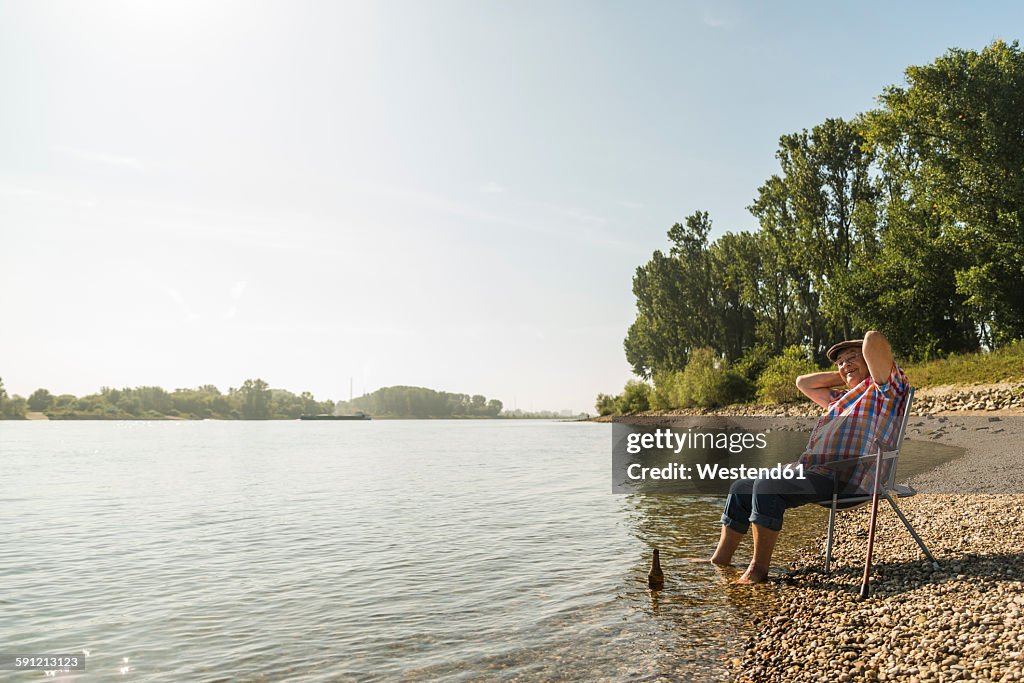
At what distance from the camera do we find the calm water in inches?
210

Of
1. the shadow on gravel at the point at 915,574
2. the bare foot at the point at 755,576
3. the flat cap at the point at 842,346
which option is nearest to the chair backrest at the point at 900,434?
the flat cap at the point at 842,346

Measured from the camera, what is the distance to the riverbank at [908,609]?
410cm

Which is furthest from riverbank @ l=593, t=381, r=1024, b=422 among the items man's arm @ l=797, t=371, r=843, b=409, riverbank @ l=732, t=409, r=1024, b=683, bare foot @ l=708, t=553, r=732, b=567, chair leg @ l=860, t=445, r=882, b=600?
chair leg @ l=860, t=445, r=882, b=600

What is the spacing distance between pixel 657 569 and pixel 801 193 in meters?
37.9

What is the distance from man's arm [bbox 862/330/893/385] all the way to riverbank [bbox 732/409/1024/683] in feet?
5.41

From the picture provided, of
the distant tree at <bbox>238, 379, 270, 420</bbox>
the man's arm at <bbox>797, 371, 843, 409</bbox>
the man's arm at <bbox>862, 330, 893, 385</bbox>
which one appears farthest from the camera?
the distant tree at <bbox>238, 379, 270, 420</bbox>

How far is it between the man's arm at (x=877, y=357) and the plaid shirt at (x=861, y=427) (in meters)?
0.07

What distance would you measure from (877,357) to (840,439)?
83cm

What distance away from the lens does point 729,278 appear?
50.2 m

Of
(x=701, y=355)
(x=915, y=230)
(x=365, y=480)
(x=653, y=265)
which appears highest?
(x=653, y=265)

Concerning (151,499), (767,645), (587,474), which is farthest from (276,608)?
(587,474)

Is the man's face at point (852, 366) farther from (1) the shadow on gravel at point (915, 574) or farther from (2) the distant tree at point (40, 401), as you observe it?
(2) the distant tree at point (40, 401)

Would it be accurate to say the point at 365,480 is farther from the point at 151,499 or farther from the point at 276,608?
the point at 276,608

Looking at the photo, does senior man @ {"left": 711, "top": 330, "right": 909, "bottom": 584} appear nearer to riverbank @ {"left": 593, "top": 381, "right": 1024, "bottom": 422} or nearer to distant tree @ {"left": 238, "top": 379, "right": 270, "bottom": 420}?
riverbank @ {"left": 593, "top": 381, "right": 1024, "bottom": 422}
